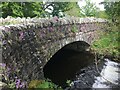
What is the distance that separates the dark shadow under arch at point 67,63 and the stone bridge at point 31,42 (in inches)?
76.0

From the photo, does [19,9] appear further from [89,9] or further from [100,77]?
[89,9]

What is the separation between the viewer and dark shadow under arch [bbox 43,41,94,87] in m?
12.6

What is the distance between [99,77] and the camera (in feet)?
40.8

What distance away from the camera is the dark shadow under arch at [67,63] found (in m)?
12.6

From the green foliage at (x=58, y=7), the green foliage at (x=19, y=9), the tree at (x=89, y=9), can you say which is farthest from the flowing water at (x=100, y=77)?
the tree at (x=89, y=9)

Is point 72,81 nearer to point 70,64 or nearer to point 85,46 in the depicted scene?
point 70,64

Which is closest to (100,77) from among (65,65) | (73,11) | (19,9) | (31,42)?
(65,65)

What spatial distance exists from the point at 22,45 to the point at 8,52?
989 mm

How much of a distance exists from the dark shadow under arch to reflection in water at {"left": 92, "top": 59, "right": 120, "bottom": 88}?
141 cm

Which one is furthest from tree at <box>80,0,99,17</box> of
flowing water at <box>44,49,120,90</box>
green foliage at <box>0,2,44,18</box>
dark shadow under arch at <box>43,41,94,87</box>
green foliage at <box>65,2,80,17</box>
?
flowing water at <box>44,49,120,90</box>

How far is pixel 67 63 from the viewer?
52.5 ft

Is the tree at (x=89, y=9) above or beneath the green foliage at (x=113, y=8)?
beneath

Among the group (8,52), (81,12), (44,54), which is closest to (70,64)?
(44,54)

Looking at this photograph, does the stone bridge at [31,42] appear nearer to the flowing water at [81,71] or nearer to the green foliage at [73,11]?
the flowing water at [81,71]
